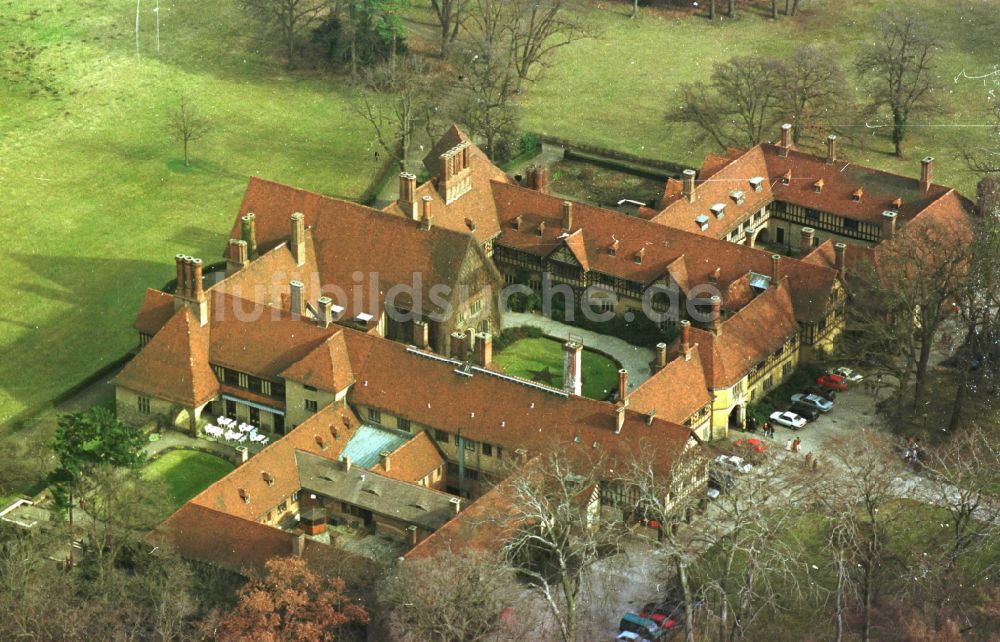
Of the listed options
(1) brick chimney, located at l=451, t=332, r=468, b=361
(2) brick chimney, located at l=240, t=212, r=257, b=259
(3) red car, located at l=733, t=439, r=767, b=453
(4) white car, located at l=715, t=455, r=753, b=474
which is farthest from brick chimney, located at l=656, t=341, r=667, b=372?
(2) brick chimney, located at l=240, t=212, r=257, b=259

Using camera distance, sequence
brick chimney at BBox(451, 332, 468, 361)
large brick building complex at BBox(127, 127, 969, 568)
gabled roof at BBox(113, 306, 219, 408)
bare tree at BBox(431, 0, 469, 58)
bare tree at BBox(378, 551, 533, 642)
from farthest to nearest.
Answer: bare tree at BBox(431, 0, 469, 58) → gabled roof at BBox(113, 306, 219, 408) → brick chimney at BBox(451, 332, 468, 361) → large brick building complex at BBox(127, 127, 969, 568) → bare tree at BBox(378, 551, 533, 642)

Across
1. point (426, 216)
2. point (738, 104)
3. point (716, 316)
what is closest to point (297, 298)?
point (426, 216)

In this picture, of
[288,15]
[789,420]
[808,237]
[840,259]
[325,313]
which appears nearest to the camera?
[325,313]

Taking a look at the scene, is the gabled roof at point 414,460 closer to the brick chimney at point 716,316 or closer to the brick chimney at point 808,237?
the brick chimney at point 716,316

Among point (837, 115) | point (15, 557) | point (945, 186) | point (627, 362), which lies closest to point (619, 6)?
point (837, 115)

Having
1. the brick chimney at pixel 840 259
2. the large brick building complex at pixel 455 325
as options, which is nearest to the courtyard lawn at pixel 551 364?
the large brick building complex at pixel 455 325

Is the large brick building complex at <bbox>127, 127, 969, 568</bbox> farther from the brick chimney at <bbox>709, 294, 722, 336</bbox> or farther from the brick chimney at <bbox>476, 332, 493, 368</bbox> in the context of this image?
the brick chimney at <bbox>709, 294, 722, 336</bbox>

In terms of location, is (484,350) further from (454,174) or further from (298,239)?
(454,174)
